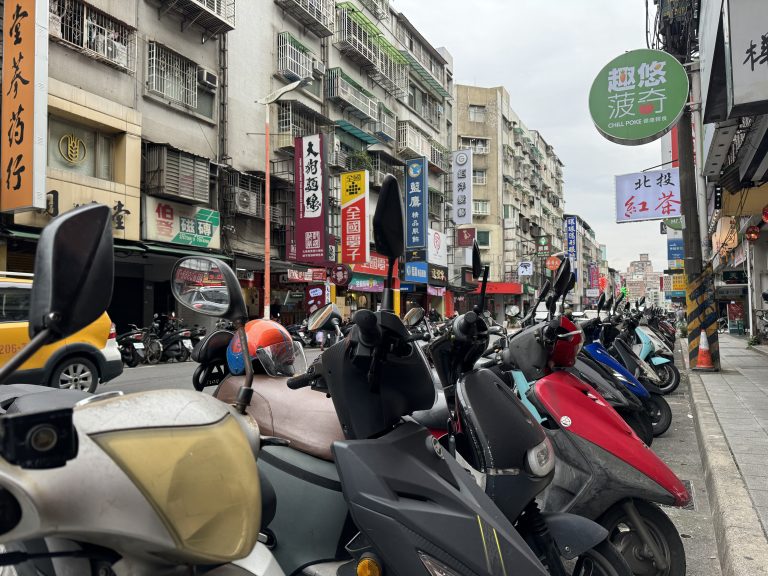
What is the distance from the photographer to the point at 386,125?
96.8ft

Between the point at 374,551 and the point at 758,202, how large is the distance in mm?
13089

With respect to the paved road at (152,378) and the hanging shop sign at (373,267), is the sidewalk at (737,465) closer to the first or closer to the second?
the paved road at (152,378)

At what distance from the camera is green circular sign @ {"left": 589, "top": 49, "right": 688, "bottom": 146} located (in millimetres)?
8227

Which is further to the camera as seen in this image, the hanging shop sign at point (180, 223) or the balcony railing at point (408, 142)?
the balcony railing at point (408, 142)

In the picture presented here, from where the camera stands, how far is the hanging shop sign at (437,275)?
110 feet

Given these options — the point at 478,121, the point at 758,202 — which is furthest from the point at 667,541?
the point at 478,121

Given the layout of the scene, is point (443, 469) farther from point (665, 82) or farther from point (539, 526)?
point (665, 82)

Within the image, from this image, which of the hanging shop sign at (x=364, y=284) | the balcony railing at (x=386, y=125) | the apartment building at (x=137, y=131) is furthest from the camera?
the balcony railing at (x=386, y=125)

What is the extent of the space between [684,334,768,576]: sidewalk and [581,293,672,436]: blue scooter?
14.9 inches

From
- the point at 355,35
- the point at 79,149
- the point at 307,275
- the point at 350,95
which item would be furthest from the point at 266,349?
the point at 355,35

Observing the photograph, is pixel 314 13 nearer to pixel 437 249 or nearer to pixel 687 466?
pixel 437 249

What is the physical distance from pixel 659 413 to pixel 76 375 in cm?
747

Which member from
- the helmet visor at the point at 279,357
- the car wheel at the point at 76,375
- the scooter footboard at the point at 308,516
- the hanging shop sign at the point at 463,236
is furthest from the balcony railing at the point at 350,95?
the scooter footboard at the point at 308,516

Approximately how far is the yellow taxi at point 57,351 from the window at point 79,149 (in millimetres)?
6790
